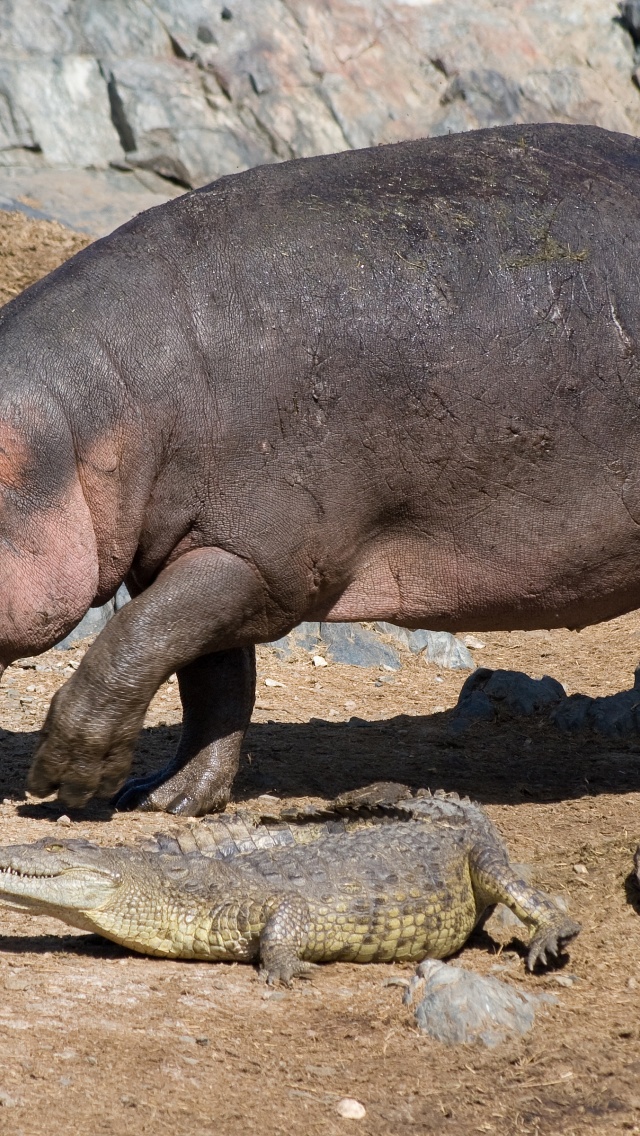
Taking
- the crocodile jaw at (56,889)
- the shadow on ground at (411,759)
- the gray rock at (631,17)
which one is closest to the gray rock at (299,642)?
the shadow on ground at (411,759)

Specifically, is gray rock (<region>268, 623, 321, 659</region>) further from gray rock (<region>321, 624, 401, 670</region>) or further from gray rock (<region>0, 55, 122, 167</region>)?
gray rock (<region>0, 55, 122, 167</region>)

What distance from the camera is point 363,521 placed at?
575 cm

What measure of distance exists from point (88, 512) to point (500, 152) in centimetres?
245

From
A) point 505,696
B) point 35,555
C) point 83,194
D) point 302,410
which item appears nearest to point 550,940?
point 302,410

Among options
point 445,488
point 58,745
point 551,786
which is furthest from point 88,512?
point 551,786

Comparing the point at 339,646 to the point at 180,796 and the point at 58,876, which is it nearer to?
the point at 180,796

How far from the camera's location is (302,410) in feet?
18.2

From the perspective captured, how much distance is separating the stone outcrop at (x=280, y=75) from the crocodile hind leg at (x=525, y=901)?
51.5 ft

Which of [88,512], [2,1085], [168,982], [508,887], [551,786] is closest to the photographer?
[2,1085]

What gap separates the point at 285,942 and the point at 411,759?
300 cm

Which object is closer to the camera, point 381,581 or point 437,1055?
point 437,1055

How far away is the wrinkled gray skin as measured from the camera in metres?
5.53

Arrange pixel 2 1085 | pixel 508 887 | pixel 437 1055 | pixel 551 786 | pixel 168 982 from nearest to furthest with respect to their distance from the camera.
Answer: pixel 2 1085
pixel 437 1055
pixel 168 982
pixel 508 887
pixel 551 786

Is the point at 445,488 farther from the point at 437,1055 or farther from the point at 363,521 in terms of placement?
the point at 437,1055
